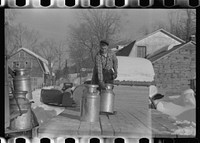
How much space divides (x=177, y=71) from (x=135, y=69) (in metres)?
1.01

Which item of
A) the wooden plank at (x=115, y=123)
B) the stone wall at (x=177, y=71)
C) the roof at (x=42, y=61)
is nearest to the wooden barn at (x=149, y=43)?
the stone wall at (x=177, y=71)

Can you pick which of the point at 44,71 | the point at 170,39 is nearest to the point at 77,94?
the point at 44,71

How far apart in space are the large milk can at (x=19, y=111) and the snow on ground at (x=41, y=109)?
70 cm

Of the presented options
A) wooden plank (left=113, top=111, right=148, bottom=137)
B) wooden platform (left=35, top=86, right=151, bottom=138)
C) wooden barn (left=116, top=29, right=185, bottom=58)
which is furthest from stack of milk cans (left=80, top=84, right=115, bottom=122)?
wooden barn (left=116, top=29, right=185, bottom=58)

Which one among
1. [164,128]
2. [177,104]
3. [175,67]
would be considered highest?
[175,67]

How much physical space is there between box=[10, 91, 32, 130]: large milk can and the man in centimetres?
140

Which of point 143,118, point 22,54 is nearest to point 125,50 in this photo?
point 143,118

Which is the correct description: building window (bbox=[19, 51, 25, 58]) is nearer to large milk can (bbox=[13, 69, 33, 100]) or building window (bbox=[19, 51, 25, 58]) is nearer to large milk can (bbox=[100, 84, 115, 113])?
large milk can (bbox=[13, 69, 33, 100])

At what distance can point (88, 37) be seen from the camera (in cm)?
491

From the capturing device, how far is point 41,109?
5.87m

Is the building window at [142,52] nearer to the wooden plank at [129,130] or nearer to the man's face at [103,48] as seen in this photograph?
the man's face at [103,48]

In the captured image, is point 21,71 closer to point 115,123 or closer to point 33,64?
point 33,64

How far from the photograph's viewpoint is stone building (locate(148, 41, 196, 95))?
551 centimetres

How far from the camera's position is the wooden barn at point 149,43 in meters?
5.49
